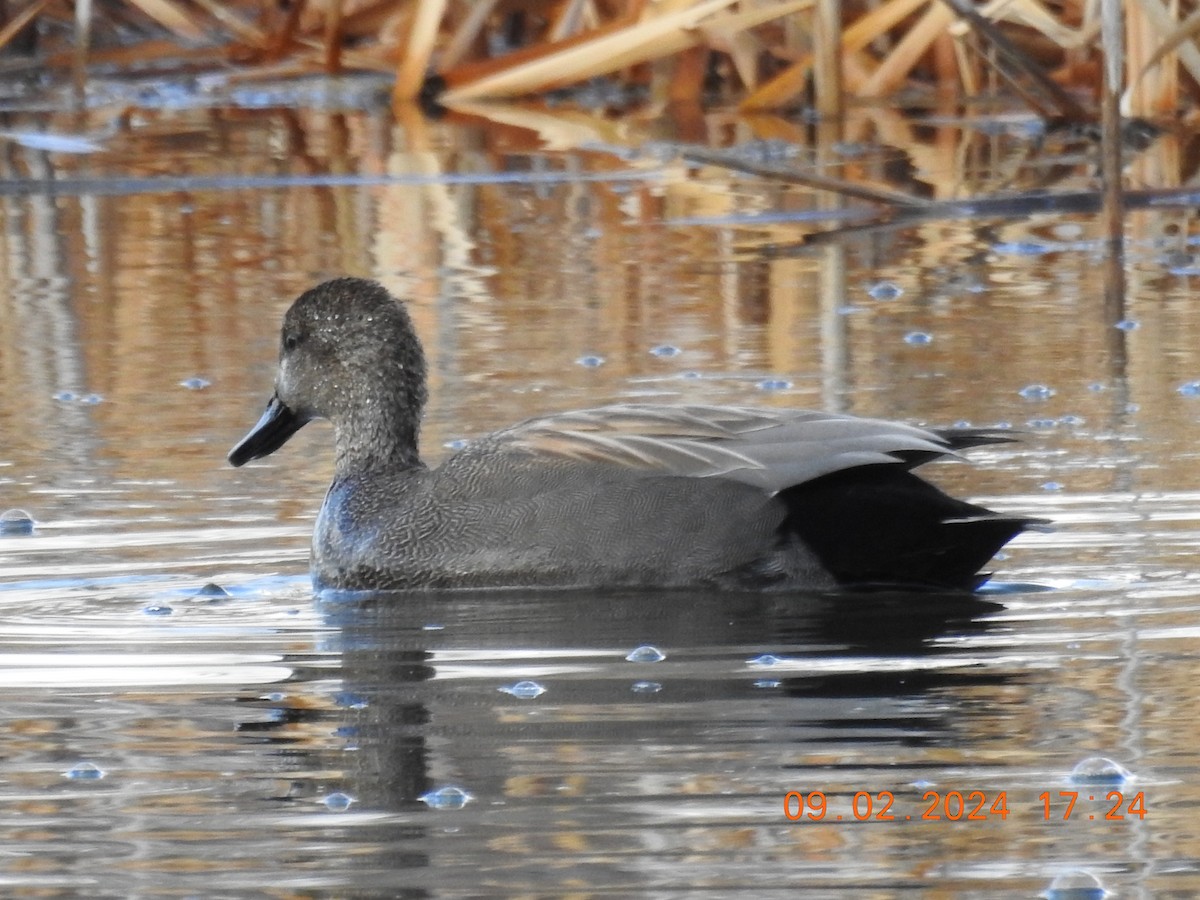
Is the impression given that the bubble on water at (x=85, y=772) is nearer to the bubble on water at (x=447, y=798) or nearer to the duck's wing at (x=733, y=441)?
the bubble on water at (x=447, y=798)

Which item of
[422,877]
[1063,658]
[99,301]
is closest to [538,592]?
[1063,658]

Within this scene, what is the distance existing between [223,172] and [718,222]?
10.3 ft

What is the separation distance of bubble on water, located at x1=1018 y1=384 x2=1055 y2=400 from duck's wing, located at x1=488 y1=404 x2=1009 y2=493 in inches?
66.7

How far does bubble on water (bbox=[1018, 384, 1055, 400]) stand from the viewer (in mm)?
7094

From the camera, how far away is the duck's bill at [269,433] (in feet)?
20.5

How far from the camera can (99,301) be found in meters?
9.28

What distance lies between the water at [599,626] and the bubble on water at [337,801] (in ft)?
0.06

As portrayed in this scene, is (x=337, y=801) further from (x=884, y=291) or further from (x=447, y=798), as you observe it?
(x=884, y=291)

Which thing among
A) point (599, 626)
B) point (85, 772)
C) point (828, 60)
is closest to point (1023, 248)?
point (828, 60)

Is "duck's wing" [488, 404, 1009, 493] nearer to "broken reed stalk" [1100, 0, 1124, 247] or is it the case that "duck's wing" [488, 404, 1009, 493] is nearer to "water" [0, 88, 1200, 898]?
"water" [0, 88, 1200, 898]

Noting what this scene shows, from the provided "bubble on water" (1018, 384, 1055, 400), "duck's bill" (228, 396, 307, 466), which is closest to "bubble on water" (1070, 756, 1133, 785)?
"duck's bill" (228, 396, 307, 466)

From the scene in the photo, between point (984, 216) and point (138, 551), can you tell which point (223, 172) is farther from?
point (138, 551)
